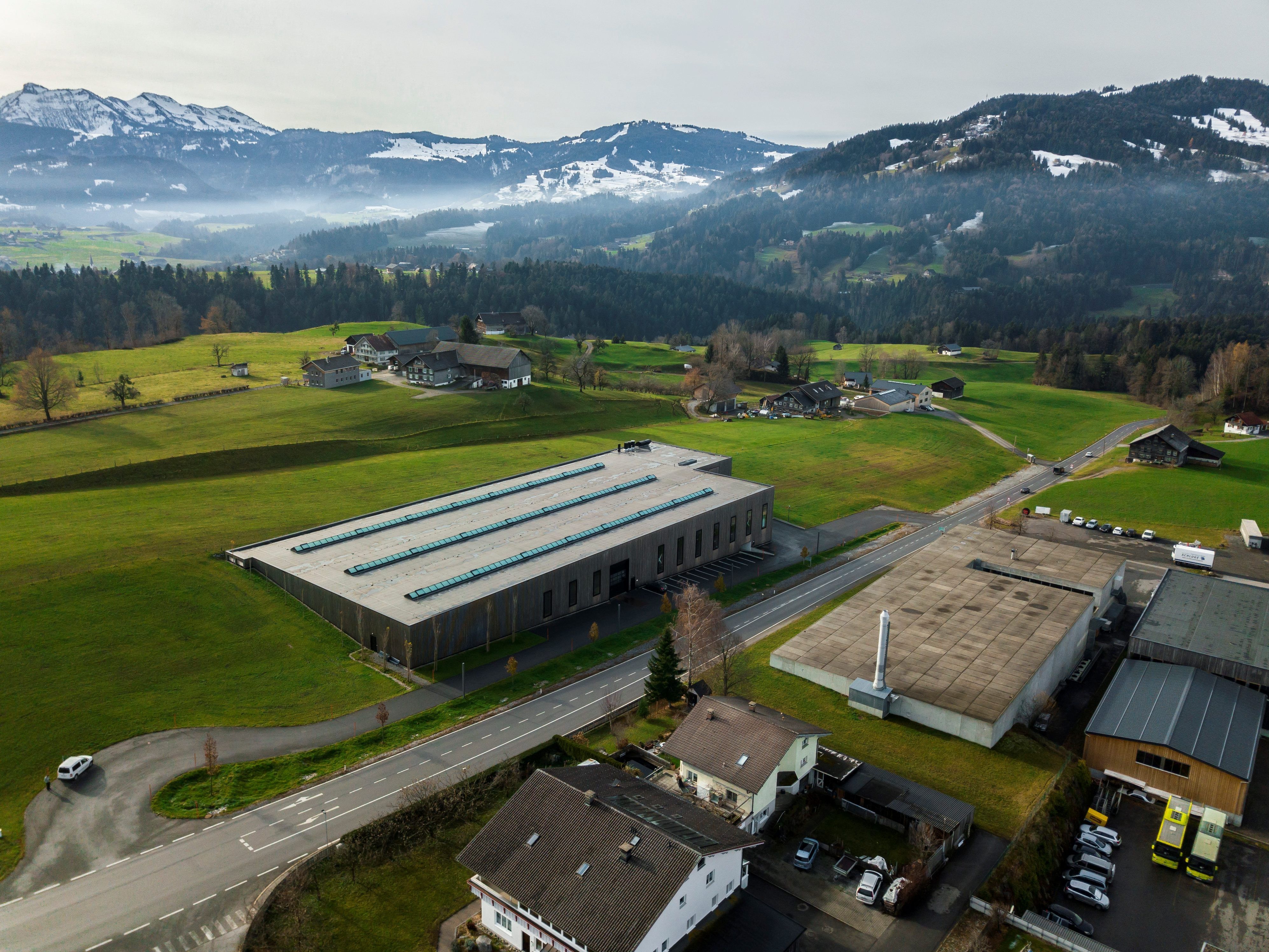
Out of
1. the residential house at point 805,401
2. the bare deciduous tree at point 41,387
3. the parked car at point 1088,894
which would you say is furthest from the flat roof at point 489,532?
the residential house at point 805,401

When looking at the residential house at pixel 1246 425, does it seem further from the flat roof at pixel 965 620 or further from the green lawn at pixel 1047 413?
the flat roof at pixel 965 620

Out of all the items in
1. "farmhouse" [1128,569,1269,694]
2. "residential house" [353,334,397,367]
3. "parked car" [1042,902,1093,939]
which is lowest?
"parked car" [1042,902,1093,939]

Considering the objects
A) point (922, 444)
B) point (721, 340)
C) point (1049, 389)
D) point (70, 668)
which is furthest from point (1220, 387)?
point (70, 668)

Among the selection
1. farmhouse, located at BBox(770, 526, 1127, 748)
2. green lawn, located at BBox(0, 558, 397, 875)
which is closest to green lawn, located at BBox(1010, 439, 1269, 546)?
farmhouse, located at BBox(770, 526, 1127, 748)

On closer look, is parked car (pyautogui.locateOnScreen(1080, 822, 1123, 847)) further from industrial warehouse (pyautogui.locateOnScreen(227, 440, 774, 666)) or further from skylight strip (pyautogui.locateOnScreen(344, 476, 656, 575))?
skylight strip (pyautogui.locateOnScreen(344, 476, 656, 575))

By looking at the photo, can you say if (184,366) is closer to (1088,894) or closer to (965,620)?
(965,620)

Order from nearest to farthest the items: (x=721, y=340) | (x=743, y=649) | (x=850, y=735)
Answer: (x=850, y=735) < (x=743, y=649) < (x=721, y=340)

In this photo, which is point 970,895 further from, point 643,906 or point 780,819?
point 643,906
